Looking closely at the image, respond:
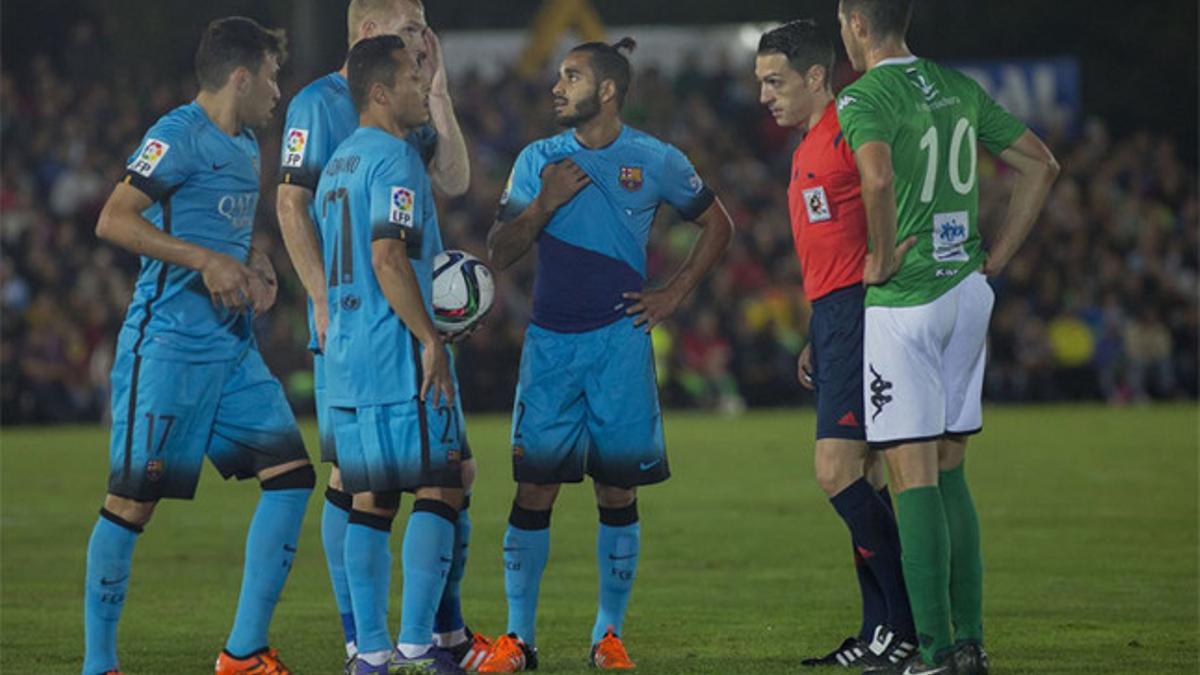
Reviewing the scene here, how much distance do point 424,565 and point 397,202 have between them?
4.66 ft

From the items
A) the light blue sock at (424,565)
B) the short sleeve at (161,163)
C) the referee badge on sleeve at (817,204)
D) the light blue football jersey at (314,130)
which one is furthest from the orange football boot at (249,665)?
the referee badge on sleeve at (817,204)

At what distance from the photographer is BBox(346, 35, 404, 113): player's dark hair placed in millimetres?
8391

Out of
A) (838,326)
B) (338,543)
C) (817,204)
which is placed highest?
(817,204)

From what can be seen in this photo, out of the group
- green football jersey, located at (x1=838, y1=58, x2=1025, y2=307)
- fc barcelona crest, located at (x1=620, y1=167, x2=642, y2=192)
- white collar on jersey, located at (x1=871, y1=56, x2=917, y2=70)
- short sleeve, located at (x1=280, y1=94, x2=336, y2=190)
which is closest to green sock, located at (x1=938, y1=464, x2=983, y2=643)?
green football jersey, located at (x1=838, y1=58, x2=1025, y2=307)

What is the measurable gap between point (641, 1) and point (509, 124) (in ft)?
33.8

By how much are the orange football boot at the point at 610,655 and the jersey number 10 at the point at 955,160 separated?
2.30 meters

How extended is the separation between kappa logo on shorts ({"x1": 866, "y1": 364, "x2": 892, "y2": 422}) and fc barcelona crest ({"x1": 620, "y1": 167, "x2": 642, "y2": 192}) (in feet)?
5.58

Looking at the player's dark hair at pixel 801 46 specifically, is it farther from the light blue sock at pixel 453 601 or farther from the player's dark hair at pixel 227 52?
the light blue sock at pixel 453 601

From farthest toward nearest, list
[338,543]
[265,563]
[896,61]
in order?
[338,543] → [265,563] → [896,61]

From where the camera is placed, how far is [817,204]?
862 cm

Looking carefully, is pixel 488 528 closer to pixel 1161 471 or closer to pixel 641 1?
pixel 1161 471

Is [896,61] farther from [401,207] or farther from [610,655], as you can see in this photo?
[610,655]

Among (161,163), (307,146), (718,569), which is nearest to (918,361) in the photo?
(307,146)

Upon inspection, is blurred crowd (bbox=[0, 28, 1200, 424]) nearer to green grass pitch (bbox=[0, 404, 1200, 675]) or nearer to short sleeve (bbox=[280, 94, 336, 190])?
green grass pitch (bbox=[0, 404, 1200, 675])
